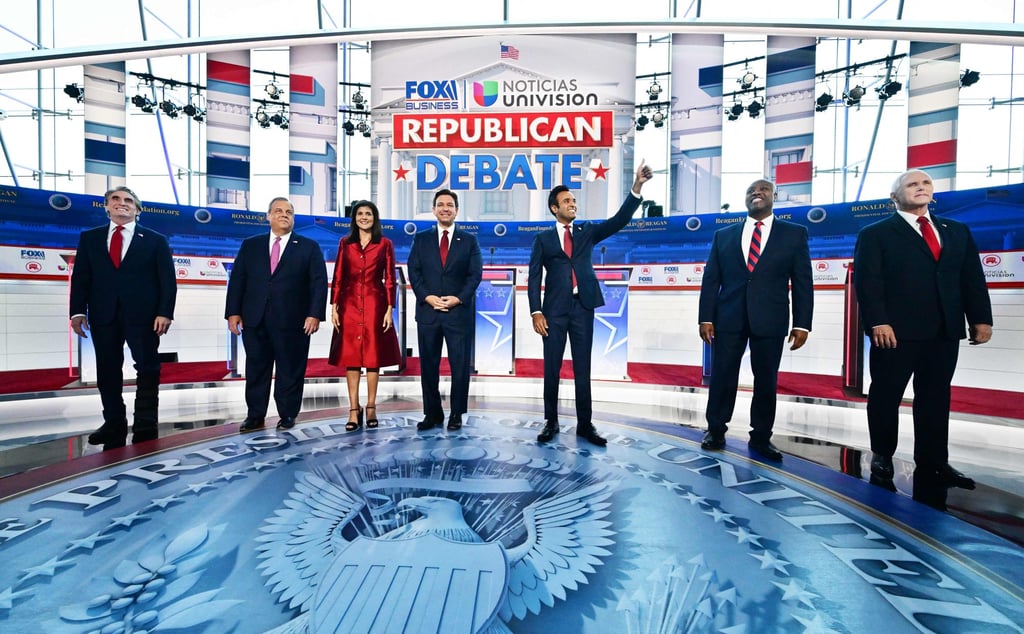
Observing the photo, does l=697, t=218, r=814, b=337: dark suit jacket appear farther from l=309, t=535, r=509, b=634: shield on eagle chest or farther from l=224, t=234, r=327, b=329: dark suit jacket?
l=224, t=234, r=327, b=329: dark suit jacket

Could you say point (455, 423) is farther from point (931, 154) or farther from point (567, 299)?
point (931, 154)

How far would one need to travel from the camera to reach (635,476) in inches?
83.0

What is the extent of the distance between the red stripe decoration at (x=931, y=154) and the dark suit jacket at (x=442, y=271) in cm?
717

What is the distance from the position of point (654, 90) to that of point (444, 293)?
6.72 metres

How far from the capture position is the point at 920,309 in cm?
212

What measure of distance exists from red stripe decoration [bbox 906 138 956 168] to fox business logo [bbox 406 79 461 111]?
6.85 m

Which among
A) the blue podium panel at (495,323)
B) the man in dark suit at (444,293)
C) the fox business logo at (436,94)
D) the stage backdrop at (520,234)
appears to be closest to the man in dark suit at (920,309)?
the man in dark suit at (444,293)

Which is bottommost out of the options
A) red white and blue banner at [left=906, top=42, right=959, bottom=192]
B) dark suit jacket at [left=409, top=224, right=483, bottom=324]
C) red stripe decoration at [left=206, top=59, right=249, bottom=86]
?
dark suit jacket at [left=409, top=224, right=483, bottom=324]

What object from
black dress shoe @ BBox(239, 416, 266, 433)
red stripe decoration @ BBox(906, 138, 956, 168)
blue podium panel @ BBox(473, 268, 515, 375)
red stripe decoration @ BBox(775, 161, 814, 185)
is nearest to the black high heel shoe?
black dress shoe @ BBox(239, 416, 266, 433)

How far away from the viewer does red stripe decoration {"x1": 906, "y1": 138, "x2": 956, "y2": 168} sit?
6.09 metres

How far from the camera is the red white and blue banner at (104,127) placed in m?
7.19

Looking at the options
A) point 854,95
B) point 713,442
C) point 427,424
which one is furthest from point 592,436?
point 854,95

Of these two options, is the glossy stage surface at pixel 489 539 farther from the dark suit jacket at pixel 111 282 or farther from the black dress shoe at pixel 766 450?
the dark suit jacket at pixel 111 282

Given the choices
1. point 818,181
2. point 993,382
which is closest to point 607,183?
point 818,181
